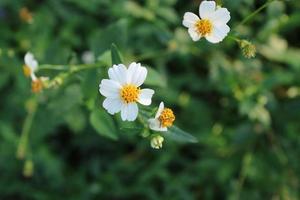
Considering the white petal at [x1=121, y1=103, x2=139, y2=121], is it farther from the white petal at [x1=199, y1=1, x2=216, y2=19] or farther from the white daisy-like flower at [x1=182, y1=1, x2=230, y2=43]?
the white petal at [x1=199, y1=1, x2=216, y2=19]

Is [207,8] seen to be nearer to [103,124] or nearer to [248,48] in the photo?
[248,48]

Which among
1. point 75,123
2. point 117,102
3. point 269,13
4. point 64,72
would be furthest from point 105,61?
point 269,13

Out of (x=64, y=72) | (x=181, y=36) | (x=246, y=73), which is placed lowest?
(x=64, y=72)

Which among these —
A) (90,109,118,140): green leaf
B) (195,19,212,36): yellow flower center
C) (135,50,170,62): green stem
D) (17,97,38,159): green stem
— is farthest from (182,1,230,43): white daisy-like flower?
(17,97,38,159): green stem

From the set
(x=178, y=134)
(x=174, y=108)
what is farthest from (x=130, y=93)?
(x=174, y=108)

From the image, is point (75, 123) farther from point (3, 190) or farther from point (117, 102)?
point (117, 102)

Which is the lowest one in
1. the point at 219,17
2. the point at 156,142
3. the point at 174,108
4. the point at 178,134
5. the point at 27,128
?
the point at 156,142

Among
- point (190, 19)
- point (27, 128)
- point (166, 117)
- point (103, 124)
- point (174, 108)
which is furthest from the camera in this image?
point (174, 108)
